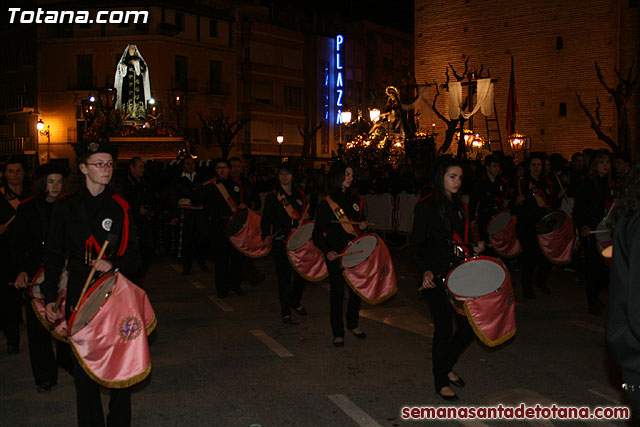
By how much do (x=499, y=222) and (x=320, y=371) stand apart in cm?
502

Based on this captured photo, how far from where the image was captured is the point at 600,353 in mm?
7250

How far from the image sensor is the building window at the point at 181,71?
53.9 meters

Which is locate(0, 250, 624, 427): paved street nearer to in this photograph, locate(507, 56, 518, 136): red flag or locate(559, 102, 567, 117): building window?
locate(559, 102, 567, 117): building window

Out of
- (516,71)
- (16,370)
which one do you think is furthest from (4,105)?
(16,370)

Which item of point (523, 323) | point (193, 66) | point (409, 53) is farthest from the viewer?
point (409, 53)

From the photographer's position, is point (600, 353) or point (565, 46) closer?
point (600, 353)

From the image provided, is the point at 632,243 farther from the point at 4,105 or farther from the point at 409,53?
the point at 409,53

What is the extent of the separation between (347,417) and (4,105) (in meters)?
60.8

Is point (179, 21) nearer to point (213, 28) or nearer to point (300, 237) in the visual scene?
point (213, 28)

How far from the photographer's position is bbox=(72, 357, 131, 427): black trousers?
444cm

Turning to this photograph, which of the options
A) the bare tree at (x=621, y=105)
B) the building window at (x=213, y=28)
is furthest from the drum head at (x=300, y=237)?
the building window at (x=213, y=28)

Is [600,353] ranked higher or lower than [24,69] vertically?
lower

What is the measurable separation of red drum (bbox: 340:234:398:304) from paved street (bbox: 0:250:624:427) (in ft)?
1.94

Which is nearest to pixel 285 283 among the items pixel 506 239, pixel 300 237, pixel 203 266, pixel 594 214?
pixel 300 237
